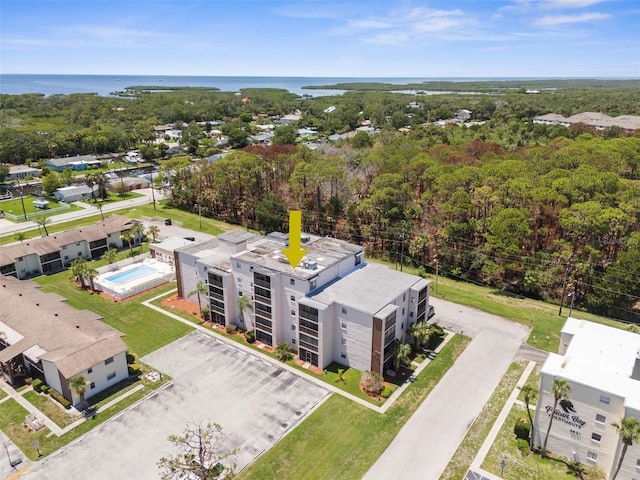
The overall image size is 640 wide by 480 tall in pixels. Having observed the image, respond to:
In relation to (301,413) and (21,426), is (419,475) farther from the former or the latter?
(21,426)

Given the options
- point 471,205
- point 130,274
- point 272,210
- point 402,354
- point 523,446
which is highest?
point 471,205

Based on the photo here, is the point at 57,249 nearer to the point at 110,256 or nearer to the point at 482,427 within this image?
the point at 110,256

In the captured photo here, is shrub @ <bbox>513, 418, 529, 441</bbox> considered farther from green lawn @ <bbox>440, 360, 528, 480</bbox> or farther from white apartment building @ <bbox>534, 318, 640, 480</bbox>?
green lawn @ <bbox>440, 360, 528, 480</bbox>

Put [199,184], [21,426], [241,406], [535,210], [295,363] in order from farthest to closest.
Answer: [199,184]
[535,210]
[295,363]
[241,406]
[21,426]

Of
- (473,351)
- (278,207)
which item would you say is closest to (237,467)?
(473,351)

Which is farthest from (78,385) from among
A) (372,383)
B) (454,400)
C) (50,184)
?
(50,184)
